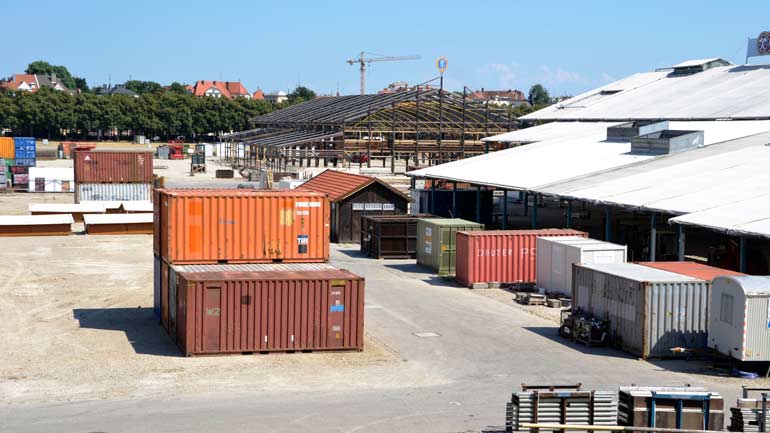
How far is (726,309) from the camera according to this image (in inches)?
1030

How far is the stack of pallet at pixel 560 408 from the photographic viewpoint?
19094 mm

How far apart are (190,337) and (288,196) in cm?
663

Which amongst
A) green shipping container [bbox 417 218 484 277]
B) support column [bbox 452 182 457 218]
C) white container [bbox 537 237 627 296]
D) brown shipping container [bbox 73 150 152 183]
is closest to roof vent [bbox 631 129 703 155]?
support column [bbox 452 182 457 218]

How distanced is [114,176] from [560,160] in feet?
102

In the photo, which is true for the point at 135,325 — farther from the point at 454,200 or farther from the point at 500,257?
the point at 454,200

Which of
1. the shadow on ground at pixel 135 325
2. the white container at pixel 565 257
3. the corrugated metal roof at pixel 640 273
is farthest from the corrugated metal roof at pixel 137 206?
the corrugated metal roof at pixel 640 273

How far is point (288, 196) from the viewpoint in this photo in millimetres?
32094

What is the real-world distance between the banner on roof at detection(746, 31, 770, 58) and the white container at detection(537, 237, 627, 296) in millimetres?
51461

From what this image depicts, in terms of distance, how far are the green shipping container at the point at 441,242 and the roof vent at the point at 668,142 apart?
1336 cm

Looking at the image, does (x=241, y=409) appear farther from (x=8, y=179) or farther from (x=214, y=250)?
(x=8, y=179)

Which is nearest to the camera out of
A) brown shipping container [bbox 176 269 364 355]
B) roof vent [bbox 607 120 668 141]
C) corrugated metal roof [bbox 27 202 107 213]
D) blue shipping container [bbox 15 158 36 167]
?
brown shipping container [bbox 176 269 364 355]

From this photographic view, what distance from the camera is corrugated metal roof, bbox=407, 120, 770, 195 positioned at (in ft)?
169

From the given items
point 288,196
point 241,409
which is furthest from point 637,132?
point 241,409

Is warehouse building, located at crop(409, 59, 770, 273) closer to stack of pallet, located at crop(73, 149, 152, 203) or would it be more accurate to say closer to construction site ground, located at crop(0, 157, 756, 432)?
construction site ground, located at crop(0, 157, 756, 432)
